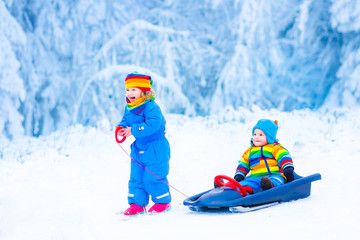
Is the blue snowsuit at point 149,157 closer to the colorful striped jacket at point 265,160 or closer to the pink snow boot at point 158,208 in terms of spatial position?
the pink snow boot at point 158,208

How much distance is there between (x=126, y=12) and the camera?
12.1 meters

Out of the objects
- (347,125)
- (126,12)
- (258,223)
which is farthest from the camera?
(126,12)

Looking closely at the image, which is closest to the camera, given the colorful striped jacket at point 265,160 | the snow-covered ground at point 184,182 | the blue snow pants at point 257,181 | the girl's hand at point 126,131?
the snow-covered ground at point 184,182

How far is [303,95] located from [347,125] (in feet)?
14.5

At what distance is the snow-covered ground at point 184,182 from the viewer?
8.64 feet

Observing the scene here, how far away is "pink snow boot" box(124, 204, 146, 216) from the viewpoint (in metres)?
3.57

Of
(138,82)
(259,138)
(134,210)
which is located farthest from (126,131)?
(259,138)

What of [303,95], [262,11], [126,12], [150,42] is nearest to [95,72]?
[150,42]

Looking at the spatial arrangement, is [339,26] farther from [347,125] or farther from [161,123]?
[161,123]

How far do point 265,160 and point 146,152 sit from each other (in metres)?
1.18

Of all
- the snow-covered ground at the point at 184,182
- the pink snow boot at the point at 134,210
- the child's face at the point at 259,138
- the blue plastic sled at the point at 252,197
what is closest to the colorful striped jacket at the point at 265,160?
the child's face at the point at 259,138

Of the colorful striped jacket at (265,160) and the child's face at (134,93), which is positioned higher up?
the child's face at (134,93)

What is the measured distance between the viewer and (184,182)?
488cm

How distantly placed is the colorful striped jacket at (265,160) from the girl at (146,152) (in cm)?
79
